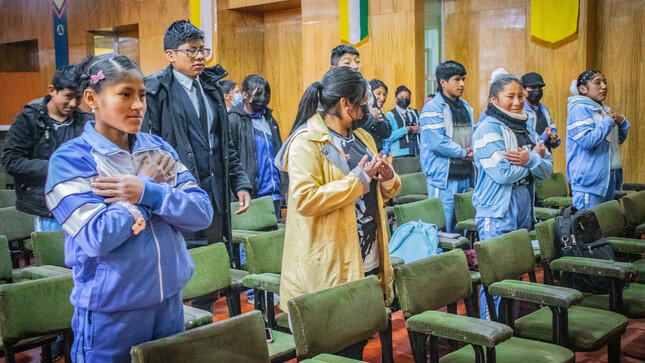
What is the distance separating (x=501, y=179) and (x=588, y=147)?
181cm

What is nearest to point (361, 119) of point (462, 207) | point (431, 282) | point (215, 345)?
point (431, 282)

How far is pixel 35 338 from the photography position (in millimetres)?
2615

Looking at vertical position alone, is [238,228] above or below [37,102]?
below

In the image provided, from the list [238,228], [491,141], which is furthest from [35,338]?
[491,141]

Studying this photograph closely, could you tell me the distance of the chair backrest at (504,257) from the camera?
3.03 metres

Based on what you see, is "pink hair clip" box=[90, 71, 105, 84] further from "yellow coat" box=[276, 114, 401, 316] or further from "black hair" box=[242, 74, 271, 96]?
"black hair" box=[242, 74, 271, 96]

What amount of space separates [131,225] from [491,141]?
7.91 feet

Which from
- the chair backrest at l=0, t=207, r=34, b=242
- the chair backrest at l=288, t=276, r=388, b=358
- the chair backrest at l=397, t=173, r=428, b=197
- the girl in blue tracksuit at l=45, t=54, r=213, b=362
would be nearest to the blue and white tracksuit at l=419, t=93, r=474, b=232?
the chair backrest at l=397, t=173, r=428, b=197

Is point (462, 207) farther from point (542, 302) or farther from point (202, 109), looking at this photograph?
point (202, 109)

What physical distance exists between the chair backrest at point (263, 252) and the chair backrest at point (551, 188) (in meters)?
3.54

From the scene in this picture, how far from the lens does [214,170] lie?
10.3 feet

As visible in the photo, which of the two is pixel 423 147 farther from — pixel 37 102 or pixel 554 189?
pixel 37 102

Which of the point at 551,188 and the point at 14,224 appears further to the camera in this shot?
the point at 551,188

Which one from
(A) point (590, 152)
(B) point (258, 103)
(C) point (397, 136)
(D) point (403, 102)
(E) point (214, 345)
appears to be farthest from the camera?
(D) point (403, 102)
